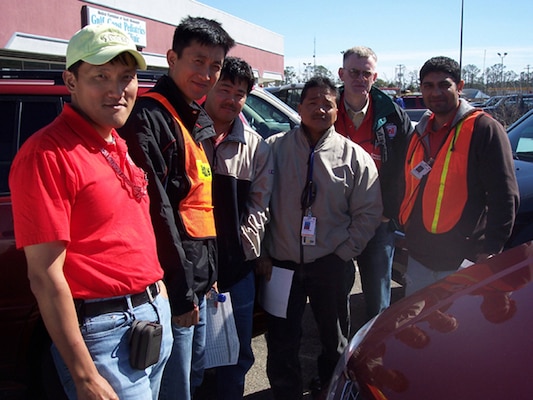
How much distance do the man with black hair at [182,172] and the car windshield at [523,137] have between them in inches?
134

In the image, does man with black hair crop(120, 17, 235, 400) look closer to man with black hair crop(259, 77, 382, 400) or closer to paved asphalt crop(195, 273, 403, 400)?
man with black hair crop(259, 77, 382, 400)

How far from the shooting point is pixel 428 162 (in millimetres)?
2863

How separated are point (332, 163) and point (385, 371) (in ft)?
4.44

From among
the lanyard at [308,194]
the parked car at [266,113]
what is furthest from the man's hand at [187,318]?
the parked car at [266,113]

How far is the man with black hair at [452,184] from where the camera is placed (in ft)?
8.54

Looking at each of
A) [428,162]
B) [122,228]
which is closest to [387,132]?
[428,162]

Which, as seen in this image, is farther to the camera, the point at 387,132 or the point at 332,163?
the point at 387,132

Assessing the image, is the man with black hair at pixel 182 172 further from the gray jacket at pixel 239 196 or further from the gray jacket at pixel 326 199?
the gray jacket at pixel 326 199

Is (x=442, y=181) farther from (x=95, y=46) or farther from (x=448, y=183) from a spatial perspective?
(x=95, y=46)

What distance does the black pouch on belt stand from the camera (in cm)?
164

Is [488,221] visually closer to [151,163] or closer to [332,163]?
[332,163]

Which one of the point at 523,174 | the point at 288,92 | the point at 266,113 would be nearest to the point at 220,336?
the point at 523,174

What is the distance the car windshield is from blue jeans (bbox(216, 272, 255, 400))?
10.1 ft

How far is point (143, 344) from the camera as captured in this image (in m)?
1.64
